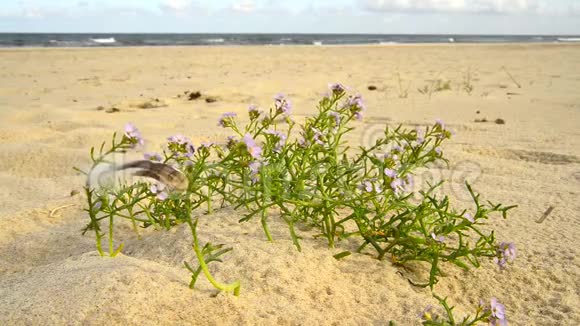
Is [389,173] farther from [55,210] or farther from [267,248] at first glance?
[55,210]

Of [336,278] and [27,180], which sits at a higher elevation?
[336,278]

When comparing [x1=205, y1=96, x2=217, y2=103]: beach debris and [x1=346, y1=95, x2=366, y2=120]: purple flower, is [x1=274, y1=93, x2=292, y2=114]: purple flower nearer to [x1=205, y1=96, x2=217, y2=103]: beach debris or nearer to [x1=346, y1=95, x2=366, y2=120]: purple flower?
[x1=346, y1=95, x2=366, y2=120]: purple flower

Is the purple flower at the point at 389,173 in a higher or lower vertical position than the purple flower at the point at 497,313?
higher

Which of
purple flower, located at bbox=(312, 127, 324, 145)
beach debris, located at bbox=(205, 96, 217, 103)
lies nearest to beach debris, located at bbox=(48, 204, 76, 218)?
purple flower, located at bbox=(312, 127, 324, 145)

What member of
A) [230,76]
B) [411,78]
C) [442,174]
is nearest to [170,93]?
[230,76]

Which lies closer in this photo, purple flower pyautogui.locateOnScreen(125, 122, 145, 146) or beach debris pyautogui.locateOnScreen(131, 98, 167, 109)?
purple flower pyautogui.locateOnScreen(125, 122, 145, 146)

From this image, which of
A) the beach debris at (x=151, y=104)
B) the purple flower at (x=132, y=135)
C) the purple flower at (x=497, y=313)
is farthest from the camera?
the beach debris at (x=151, y=104)

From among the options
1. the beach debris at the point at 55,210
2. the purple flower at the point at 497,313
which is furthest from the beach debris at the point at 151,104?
the purple flower at the point at 497,313

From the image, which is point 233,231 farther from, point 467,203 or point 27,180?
point 27,180

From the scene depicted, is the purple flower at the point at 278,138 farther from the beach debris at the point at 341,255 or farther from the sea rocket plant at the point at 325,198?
the beach debris at the point at 341,255

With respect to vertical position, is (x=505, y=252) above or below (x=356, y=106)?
below

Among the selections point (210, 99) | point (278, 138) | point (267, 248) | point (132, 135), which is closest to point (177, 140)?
point (132, 135)

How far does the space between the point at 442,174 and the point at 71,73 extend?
25.1 feet

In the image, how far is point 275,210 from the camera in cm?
180
